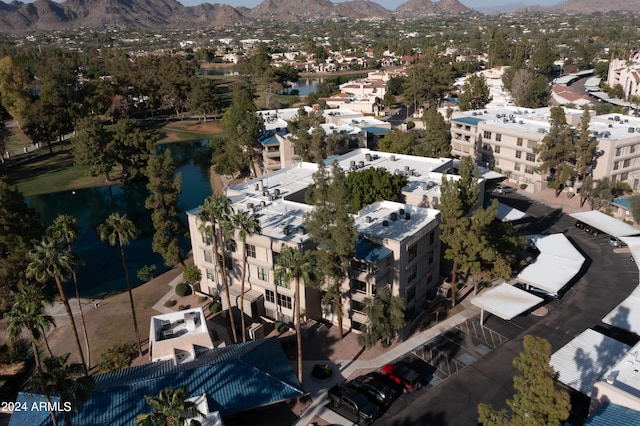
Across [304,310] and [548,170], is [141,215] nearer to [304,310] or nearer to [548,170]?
[304,310]

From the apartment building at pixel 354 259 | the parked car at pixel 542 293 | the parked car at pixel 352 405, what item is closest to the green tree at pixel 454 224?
the apartment building at pixel 354 259

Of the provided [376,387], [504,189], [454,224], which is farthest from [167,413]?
[504,189]

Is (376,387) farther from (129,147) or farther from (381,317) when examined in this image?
(129,147)

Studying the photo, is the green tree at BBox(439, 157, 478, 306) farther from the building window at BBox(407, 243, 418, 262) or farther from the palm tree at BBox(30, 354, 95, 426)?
the palm tree at BBox(30, 354, 95, 426)

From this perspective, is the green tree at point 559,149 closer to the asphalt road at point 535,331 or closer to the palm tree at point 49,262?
the asphalt road at point 535,331

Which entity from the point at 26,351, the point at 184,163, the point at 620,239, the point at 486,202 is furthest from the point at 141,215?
the point at 620,239
